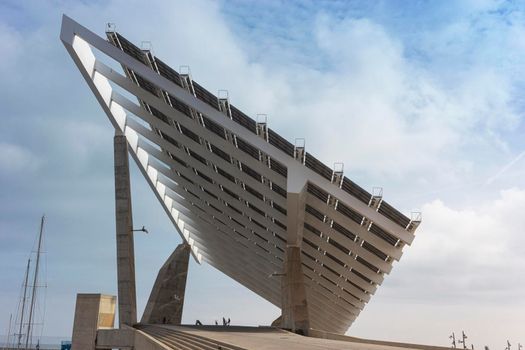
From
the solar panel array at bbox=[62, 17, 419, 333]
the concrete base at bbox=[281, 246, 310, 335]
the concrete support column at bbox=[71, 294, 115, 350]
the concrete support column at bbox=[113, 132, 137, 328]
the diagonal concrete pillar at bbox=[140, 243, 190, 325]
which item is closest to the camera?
the solar panel array at bbox=[62, 17, 419, 333]

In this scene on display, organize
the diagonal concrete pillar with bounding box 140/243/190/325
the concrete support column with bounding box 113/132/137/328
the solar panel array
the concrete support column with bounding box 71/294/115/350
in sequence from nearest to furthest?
the solar panel array → the concrete support column with bounding box 71/294/115/350 → the concrete support column with bounding box 113/132/137/328 → the diagonal concrete pillar with bounding box 140/243/190/325

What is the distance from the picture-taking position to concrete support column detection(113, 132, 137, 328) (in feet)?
76.1

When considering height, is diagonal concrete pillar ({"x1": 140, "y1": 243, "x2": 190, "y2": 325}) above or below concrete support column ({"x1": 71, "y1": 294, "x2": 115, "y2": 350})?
above

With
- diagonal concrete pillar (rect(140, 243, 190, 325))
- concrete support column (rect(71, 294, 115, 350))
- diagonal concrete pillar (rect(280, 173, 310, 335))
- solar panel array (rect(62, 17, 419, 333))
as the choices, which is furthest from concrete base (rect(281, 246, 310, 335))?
diagonal concrete pillar (rect(140, 243, 190, 325))

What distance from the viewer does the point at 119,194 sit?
23781mm

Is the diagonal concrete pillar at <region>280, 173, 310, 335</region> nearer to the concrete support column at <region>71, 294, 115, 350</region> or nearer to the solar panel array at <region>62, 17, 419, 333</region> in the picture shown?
the solar panel array at <region>62, 17, 419, 333</region>

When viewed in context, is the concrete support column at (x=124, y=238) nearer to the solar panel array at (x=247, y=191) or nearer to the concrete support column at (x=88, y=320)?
the concrete support column at (x=88, y=320)

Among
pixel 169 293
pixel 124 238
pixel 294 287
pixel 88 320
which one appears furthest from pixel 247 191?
pixel 169 293

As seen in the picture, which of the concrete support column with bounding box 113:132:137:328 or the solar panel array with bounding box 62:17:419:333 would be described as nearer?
the solar panel array with bounding box 62:17:419:333

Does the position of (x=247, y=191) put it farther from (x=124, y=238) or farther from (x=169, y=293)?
(x=169, y=293)

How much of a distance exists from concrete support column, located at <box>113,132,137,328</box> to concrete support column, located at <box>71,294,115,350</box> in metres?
0.89

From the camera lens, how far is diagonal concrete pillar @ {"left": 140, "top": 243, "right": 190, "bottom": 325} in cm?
3247

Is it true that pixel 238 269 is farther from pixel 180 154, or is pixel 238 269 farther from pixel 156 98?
pixel 156 98

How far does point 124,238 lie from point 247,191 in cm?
633
